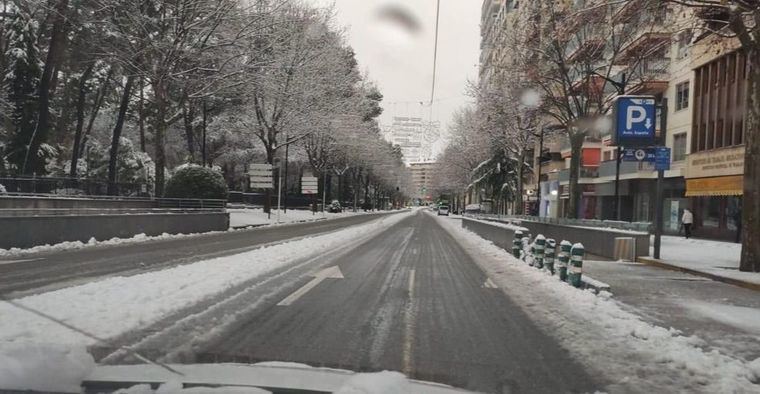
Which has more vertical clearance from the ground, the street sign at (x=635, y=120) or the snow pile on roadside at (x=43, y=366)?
the street sign at (x=635, y=120)

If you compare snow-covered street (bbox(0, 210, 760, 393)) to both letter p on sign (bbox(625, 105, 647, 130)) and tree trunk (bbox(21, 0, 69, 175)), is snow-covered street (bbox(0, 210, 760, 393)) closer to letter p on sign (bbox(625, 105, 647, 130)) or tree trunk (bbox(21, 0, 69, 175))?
letter p on sign (bbox(625, 105, 647, 130))

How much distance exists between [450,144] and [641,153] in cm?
4916

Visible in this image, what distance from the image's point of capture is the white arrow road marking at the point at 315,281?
367 inches

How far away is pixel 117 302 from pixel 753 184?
13508mm

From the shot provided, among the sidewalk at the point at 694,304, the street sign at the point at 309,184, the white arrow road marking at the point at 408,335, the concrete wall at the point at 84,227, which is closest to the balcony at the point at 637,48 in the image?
the sidewalk at the point at 694,304

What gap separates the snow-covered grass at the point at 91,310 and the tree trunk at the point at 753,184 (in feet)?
35.0

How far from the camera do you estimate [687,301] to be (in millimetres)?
10711

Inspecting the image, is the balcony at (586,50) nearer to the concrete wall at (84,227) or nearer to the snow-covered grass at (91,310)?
the concrete wall at (84,227)

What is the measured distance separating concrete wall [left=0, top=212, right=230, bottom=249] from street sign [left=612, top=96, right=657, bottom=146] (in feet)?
53.3

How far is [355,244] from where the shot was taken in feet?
70.9

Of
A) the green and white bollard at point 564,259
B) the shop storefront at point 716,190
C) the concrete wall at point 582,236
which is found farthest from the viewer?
the shop storefront at point 716,190

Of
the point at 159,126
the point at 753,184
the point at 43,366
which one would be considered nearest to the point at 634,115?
the point at 753,184

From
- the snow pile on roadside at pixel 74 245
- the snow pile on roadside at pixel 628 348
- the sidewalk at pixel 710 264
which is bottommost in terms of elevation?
the snow pile on roadside at pixel 74 245

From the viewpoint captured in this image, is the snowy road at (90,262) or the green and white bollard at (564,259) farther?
the green and white bollard at (564,259)
